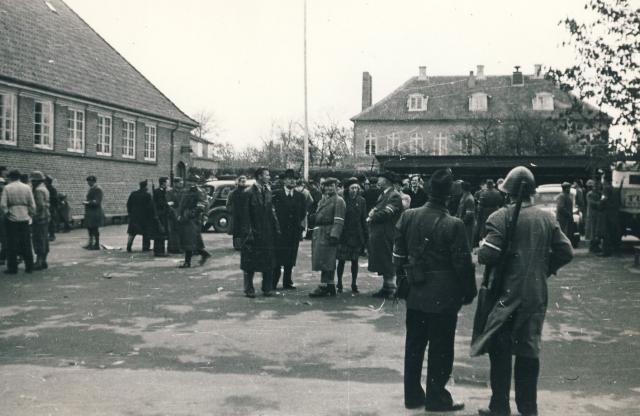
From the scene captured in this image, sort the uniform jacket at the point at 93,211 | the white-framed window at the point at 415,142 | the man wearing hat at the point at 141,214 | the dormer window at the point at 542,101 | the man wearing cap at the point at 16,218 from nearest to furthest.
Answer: the man wearing cap at the point at 16,218, the man wearing hat at the point at 141,214, the uniform jacket at the point at 93,211, the dormer window at the point at 542,101, the white-framed window at the point at 415,142

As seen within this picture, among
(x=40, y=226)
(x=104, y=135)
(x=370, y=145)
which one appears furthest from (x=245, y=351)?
(x=370, y=145)

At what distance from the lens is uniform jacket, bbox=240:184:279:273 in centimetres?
1065

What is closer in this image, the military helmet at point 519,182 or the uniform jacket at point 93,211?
the military helmet at point 519,182

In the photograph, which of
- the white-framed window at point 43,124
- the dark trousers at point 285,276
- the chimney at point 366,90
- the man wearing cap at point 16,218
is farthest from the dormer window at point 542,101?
the man wearing cap at point 16,218

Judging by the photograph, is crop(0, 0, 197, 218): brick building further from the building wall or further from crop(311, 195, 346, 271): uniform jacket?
crop(311, 195, 346, 271): uniform jacket

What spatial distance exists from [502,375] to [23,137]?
24043 mm

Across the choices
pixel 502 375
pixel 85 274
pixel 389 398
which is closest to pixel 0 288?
pixel 85 274

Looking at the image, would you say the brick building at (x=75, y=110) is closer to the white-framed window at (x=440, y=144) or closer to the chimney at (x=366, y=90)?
the white-framed window at (x=440, y=144)

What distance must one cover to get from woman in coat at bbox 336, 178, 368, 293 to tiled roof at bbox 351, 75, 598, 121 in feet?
168

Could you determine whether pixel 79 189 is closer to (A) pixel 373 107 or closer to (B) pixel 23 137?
(B) pixel 23 137

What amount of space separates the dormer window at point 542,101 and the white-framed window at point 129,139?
39430mm

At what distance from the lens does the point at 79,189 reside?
29.0 meters

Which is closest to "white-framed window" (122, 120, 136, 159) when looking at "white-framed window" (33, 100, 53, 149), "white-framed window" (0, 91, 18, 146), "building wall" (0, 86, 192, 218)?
"building wall" (0, 86, 192, 218)

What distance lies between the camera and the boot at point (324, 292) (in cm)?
1098
